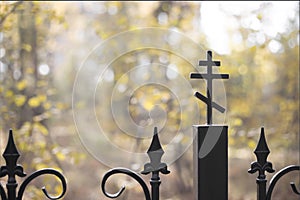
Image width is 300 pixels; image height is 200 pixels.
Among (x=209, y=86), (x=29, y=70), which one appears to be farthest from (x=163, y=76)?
(x=209, y=86)

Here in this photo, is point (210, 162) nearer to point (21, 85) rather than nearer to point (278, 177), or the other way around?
point (278, 177)

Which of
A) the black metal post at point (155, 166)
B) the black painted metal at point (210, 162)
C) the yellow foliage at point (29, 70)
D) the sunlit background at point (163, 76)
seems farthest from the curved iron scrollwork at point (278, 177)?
the yellow foliage at point (29, 70)

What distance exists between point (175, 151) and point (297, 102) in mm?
945

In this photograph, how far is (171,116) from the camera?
2.76 m

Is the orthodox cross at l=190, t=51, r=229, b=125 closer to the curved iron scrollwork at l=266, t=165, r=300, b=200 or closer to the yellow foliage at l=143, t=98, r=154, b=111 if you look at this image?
the curved iron scrollwork at l=266, t=165, r=300, b=200

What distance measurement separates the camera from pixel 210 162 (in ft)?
2.85

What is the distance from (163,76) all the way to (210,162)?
196cm

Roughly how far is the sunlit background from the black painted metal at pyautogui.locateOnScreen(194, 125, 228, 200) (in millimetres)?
1823

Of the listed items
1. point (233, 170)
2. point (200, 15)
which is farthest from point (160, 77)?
point (233, 170)

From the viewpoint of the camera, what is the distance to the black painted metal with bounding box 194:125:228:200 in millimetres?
859

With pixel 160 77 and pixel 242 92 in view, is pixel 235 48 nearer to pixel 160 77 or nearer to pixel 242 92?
pixel 242 92

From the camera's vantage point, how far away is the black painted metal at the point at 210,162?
0.86m

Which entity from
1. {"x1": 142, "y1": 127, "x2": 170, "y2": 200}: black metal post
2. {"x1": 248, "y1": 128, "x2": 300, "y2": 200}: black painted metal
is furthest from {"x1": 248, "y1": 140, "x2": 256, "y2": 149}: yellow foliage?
{"x1": 142, "y1": 127, "x2": 170, "y2": 200}: black metal post

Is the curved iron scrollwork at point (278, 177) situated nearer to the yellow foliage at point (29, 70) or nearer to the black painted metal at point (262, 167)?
the black painted metal at point (262, 167)
